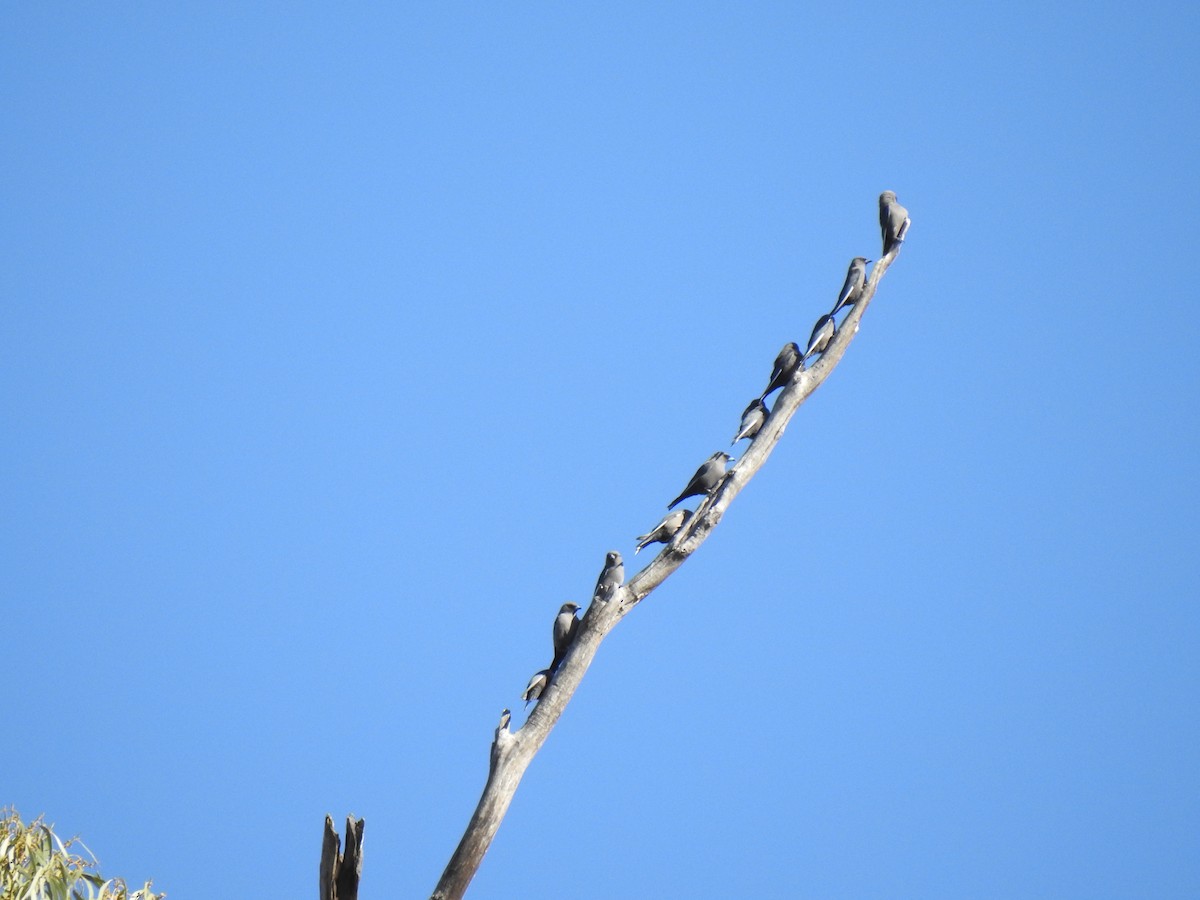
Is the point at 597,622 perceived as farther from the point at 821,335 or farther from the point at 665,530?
the point at 821,335

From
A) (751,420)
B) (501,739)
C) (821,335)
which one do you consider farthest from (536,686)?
(821,335)

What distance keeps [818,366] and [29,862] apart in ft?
15.2

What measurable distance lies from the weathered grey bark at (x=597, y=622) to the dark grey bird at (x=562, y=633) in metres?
0.05

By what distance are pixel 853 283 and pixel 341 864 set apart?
13.0 ft

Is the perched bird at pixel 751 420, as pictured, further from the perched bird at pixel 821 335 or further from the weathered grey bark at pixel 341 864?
the weathered grey bark at pixel 341 864

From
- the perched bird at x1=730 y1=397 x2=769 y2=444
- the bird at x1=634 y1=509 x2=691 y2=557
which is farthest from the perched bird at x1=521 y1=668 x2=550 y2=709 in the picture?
the perched bird at x1=730 y1=397 x2=769 y2=444

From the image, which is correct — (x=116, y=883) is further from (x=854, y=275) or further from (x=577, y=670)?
(x=854, y=275)

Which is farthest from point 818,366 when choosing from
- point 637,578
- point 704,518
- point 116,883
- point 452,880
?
point 116,883

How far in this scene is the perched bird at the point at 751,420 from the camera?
612cm

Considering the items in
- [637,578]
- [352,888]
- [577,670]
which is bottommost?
Answer: [352,888]

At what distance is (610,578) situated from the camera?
5.69 m

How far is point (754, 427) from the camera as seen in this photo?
616cm

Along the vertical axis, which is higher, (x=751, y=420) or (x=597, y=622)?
(x=751, y=420)

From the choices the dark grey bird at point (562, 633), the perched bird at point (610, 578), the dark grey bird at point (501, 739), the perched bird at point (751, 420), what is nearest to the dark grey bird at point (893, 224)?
the perched bird at point (751, 420)
